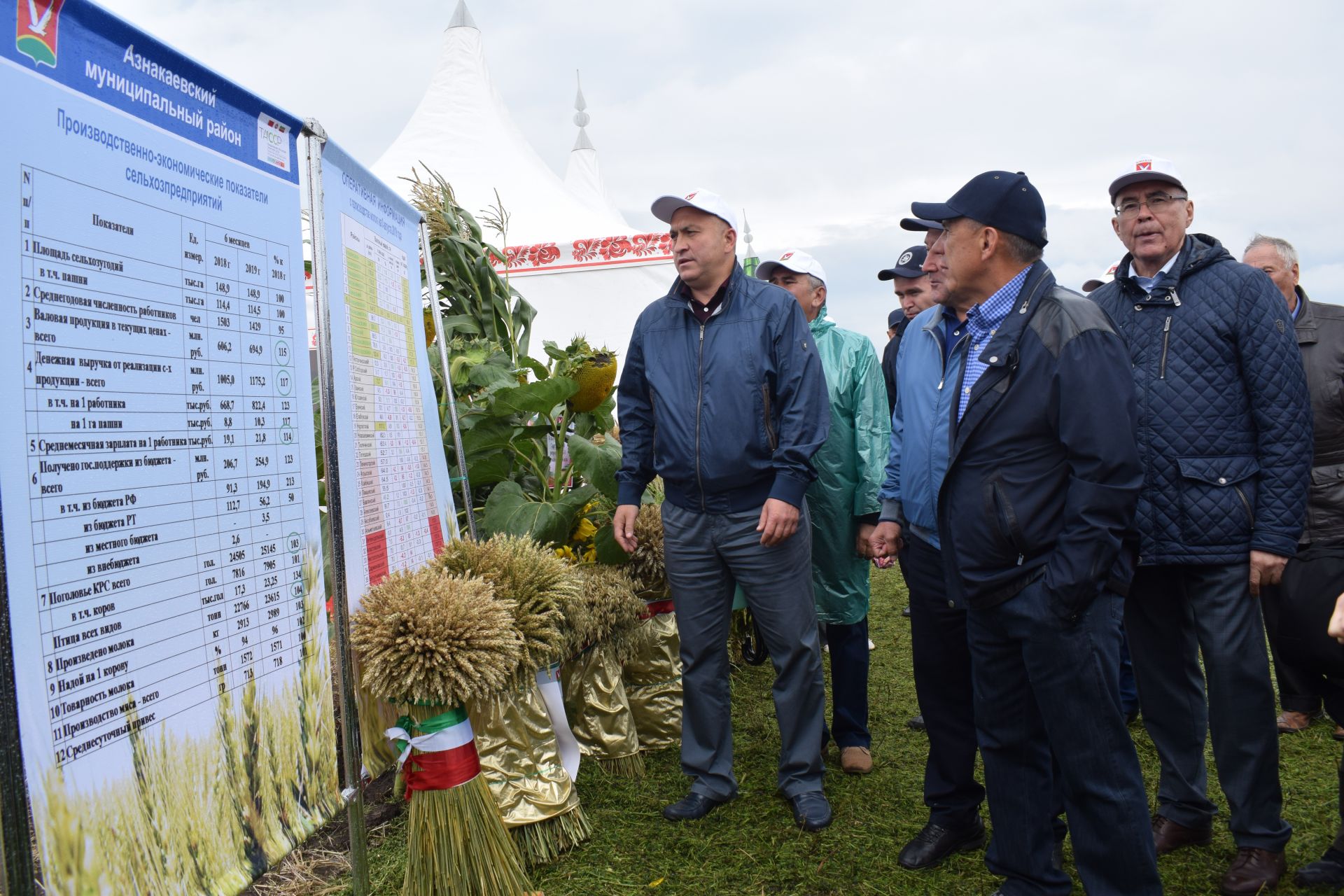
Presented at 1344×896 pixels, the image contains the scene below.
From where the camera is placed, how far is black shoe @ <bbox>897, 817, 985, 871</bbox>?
2.32 m

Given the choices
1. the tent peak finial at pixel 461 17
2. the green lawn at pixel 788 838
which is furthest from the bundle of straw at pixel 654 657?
the tent peak finial at pixel 461 17

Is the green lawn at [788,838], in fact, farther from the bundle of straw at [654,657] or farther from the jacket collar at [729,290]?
the jacket collar at [729,290]

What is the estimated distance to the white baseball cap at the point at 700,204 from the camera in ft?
8.56

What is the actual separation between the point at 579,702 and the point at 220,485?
5.30 feet

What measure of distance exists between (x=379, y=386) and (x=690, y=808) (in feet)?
4.92

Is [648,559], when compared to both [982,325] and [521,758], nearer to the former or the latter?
[521,758]

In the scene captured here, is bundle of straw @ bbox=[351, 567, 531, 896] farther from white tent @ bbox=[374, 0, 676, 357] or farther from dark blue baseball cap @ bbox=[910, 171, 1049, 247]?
white tent @ bbox=[374, 0, 676, 357]

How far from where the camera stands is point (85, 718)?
1.17m

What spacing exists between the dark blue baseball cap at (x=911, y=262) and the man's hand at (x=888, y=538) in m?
1.58

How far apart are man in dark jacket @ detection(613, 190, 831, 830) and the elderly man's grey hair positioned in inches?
73.8

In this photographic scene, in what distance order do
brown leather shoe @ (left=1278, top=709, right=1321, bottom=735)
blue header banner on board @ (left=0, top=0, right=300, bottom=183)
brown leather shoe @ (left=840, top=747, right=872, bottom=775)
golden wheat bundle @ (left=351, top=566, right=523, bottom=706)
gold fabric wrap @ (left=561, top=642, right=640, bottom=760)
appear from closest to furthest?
blue header banner on board @ (left=0, top=0, right=300, bottom=183)
golden wheat bundle @ (left=351, top=566, right=523, bottom=706)
gold fabric wrap @ (left=561, top=642, right=640, bottom=760)
brown leather shoe @ (left=840, top=747, right=872, bottom=775)
brown leather shoe @ (left=1278, top=709, right=1321, bottom=735)

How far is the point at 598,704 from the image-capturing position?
111 inches

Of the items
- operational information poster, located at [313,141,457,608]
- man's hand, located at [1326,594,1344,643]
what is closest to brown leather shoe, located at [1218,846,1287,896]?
man's hand, located at [1326,594,1344,643]

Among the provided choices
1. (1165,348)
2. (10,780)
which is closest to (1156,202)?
(1165,348)
